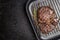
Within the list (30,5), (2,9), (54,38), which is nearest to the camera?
(54,38)

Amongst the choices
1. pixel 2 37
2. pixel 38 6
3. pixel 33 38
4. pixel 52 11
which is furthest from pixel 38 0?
pixel 2 37

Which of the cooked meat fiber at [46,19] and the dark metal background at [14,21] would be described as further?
the dark metal background at [14,21]

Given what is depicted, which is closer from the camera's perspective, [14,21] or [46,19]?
[46,19]

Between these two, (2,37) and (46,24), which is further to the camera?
(2,37)

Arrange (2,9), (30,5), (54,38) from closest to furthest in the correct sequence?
(54,38) → (30,5) → (2,9)

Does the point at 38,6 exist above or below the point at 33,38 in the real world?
above

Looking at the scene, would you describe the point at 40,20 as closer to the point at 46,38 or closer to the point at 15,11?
the point at 46,38

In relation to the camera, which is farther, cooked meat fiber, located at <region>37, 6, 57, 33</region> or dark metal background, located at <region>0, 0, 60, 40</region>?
dark metal background, located at <region>0, 0, 60, 40</region>

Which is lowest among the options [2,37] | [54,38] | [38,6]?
[54,38]
